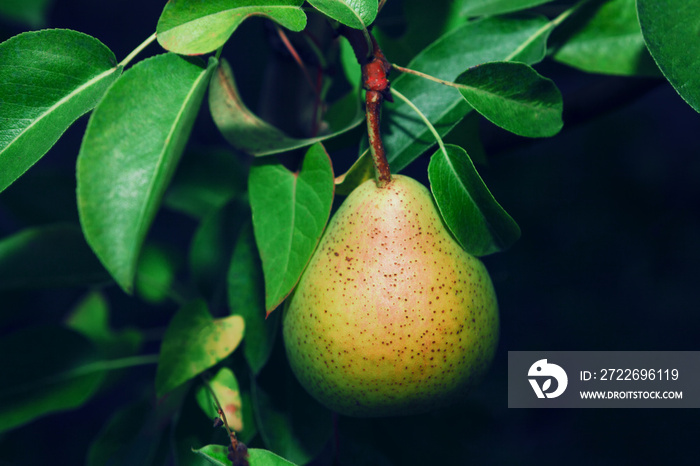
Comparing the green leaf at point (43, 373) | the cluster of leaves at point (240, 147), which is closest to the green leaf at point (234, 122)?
the cluster of leaves at point (240, 147)

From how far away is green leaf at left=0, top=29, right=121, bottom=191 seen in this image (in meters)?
0.34

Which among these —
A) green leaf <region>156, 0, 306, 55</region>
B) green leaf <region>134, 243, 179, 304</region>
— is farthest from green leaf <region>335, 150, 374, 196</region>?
green leaf <region>134, 243, 179, 304</region>

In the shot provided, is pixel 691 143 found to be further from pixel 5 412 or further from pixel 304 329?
pixel 5 412

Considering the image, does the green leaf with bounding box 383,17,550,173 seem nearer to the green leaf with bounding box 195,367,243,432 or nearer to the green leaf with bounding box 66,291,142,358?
the green leaf with bounding box 195,367,243,432

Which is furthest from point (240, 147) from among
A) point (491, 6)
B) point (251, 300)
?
point (491, 6)

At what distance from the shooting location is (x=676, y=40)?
0.37 m

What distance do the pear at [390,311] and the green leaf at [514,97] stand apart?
7cm

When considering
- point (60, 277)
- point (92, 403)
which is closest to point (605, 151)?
point (60, 277)

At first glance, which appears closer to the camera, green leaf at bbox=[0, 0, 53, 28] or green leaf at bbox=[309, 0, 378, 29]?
green leaf at bbox=[309, 0, 378, 29]

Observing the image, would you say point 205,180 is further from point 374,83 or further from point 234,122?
point 374,83

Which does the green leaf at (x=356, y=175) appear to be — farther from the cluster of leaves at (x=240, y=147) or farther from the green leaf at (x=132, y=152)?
the green leaf at (x=132, y=152)

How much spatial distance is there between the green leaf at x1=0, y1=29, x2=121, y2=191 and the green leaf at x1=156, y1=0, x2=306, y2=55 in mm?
58

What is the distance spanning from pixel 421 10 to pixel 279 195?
22cm

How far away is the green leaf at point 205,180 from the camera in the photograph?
0.66 meters
